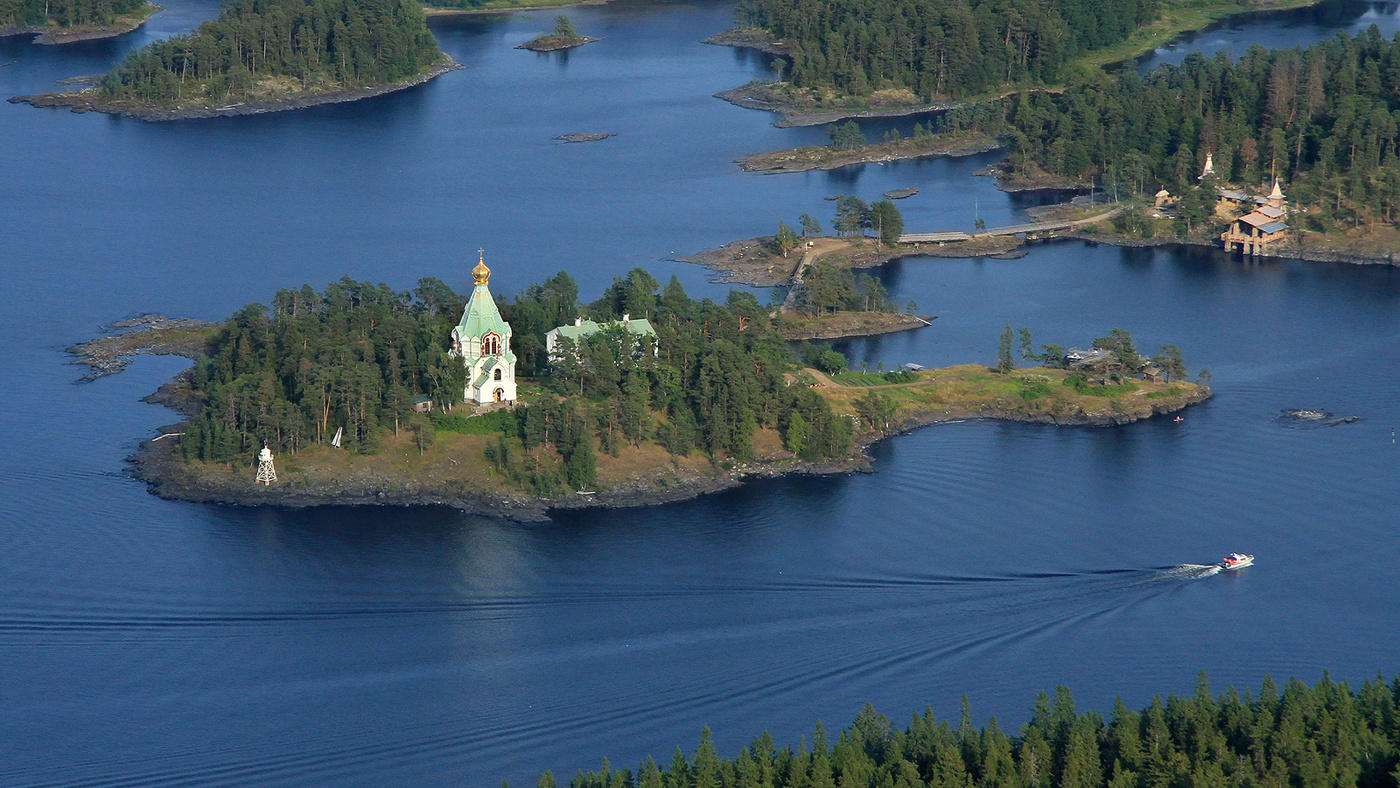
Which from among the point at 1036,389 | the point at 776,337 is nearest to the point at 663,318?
the point at 776,337

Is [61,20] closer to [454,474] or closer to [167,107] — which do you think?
[167,107]

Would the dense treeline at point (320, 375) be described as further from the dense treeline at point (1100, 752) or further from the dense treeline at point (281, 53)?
the dense treeline at point (281, 53)

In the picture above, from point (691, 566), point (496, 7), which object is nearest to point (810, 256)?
point (691, 566)

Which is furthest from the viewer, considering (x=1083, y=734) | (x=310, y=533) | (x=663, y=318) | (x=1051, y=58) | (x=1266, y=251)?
(x=1051, y=58)

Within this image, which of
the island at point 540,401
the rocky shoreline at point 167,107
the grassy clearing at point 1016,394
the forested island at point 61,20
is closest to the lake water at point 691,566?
the grassy clearing at point 1016,394

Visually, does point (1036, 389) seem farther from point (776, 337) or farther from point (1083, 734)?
point (1083, 734)

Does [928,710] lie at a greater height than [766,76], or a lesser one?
lesser

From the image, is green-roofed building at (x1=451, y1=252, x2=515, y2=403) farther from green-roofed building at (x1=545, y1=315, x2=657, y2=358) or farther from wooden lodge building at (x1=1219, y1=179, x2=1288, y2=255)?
wooden lodge building at (x1=1219, y1=179, x2=1288, y2=255)
